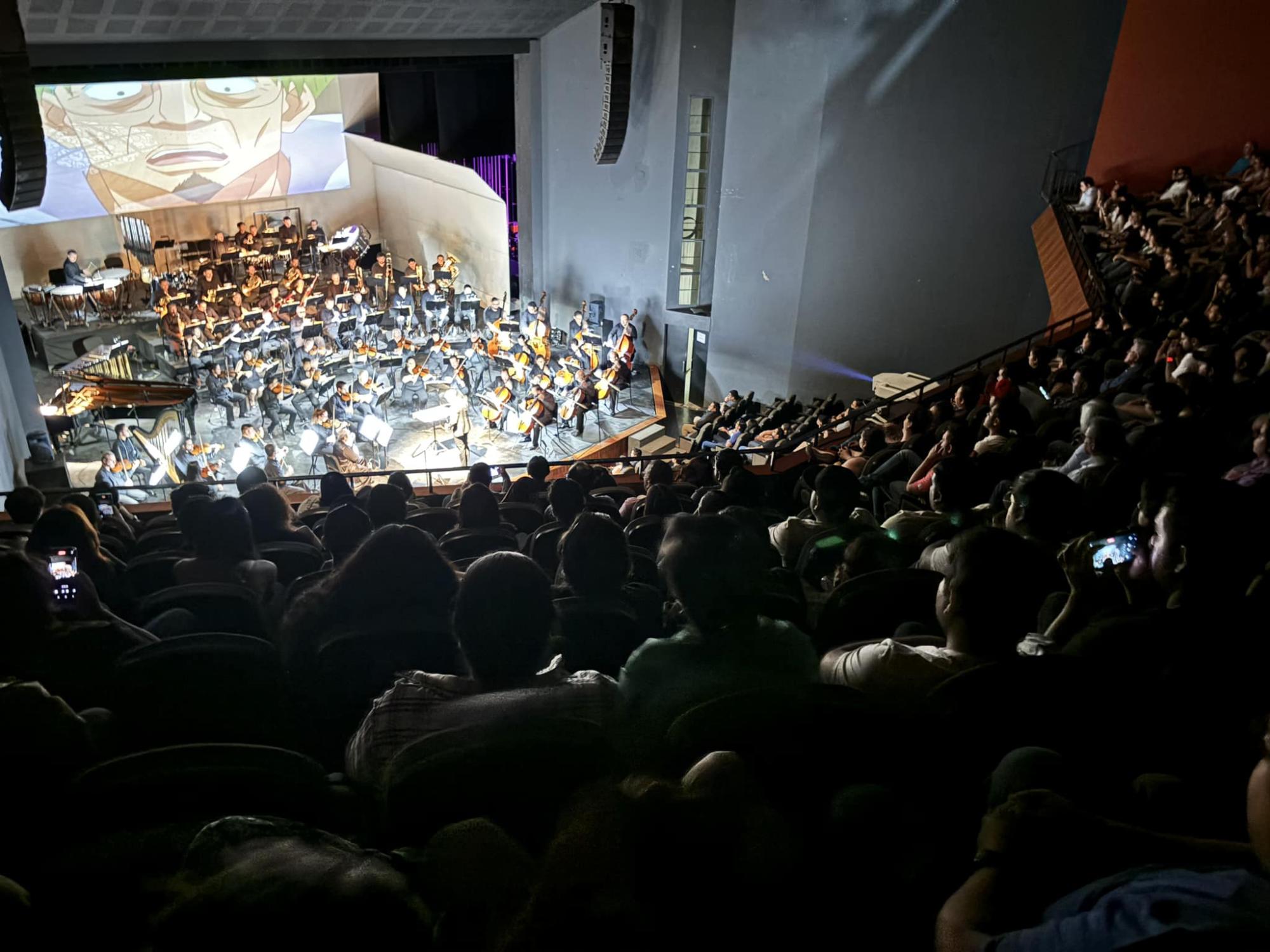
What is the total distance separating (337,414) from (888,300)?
798 centimetres

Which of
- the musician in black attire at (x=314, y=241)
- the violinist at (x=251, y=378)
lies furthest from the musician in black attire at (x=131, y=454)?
the musician in black attire at (x=314, y=241)

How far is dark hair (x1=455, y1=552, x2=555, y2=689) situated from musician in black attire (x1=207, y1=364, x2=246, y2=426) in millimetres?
11376

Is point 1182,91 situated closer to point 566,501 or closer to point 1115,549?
point 1115,549

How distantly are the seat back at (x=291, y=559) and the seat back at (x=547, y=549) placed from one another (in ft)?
3.26

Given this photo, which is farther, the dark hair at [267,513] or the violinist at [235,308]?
the violinist at [235,308]

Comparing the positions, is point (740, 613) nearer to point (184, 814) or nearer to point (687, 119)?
point (184, 814)

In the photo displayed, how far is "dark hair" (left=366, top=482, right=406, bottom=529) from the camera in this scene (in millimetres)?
4172

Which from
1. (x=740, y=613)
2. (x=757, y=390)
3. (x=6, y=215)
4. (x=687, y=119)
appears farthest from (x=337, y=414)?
(x=740, y=613)

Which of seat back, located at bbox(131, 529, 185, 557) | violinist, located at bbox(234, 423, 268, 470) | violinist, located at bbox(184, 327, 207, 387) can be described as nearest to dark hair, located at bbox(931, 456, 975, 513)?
seat back, located at bbox(131, 529, 185, 557)

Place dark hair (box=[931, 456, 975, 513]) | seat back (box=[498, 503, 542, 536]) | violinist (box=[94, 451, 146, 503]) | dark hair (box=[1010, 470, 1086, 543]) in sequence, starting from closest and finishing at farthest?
1. dark hair (box=[1010, 470, 1086, 543])
2. dark hair (box=[931, 456, 975, 513])
3. seat back (box=[498, 503, 542, 536])
4. violinist (box=[94, 451, 146, 503])

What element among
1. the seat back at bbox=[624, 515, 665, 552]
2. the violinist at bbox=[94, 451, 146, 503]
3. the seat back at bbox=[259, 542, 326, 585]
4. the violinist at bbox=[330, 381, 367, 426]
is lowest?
the violinist at bbox=[94, 451, 146, 503]

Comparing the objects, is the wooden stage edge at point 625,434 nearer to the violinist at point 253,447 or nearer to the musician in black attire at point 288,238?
the violinist at point 253,447

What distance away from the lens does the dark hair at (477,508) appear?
4197 millimetres

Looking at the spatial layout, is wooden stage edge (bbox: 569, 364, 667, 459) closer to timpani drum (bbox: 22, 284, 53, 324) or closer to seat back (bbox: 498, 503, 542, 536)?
seat back (bbox: 498, 503, 542, 536)
